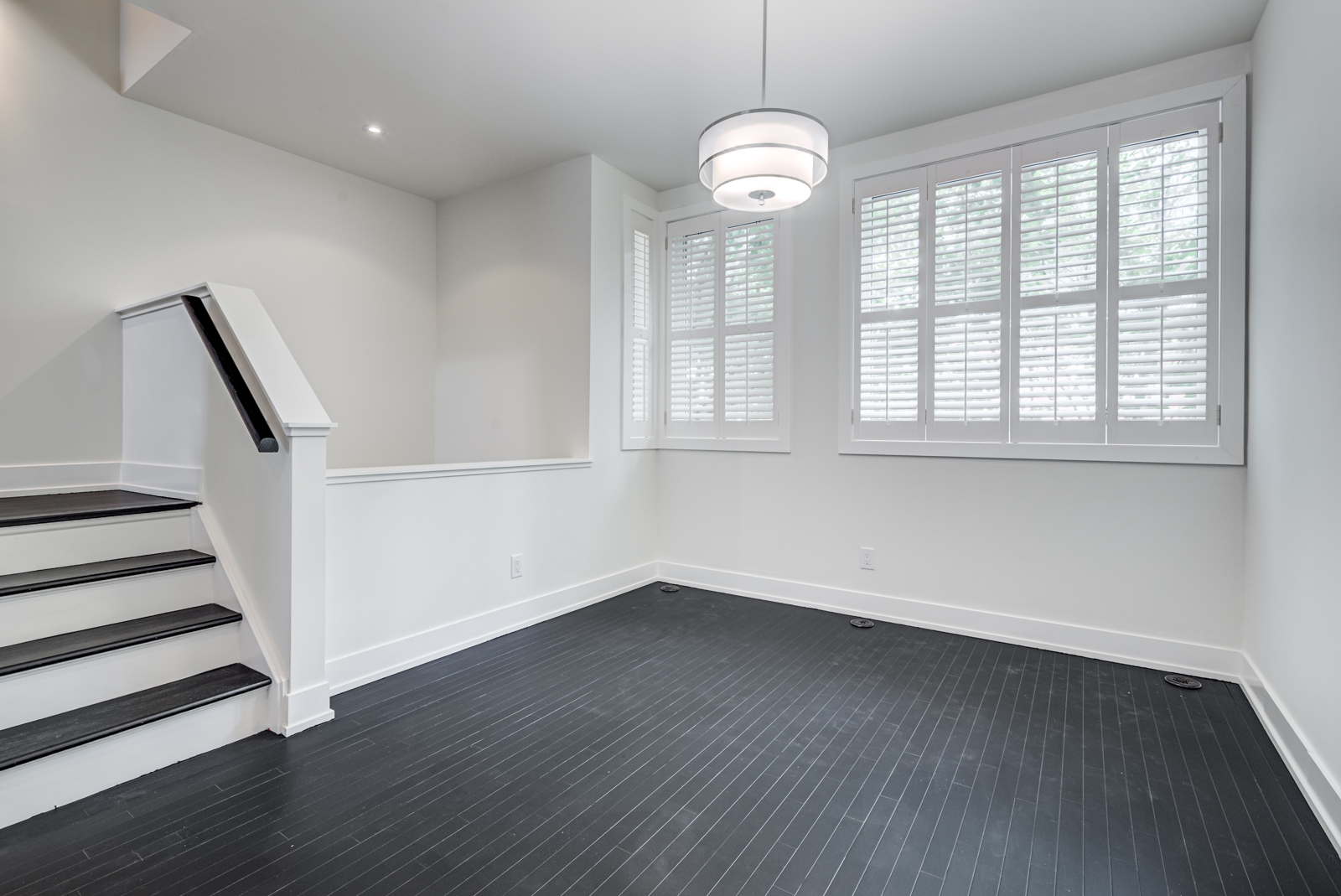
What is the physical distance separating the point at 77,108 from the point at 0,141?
388mm

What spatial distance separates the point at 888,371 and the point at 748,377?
3.10 ft

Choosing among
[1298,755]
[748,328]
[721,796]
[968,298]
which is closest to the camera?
[721,796]

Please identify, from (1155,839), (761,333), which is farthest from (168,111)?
(1155,839)

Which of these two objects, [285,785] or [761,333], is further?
[761,333]

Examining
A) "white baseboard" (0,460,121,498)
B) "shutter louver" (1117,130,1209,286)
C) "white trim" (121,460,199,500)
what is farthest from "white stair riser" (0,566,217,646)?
"shutter louver" (1117,130,1209,286)

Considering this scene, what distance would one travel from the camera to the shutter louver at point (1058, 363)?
317 cm

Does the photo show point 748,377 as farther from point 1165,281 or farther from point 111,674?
point 111,674

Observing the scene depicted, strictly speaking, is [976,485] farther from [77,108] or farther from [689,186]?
[77,108]

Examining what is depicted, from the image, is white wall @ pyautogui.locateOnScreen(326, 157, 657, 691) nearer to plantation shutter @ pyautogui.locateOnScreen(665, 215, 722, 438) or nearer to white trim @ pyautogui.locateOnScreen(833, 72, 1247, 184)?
plantation shutter @ pyautogui.locateOnScreen(665, 215, 722, 438)

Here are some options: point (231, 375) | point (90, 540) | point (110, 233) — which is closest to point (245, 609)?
point (90, 540)

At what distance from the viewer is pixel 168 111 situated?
354 centimetres

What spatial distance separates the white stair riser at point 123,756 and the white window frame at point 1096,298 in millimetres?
3259

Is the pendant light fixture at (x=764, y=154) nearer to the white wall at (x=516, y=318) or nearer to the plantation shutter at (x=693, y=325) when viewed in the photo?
the white wall at (x=516, y=318)

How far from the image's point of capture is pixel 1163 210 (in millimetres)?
2998
